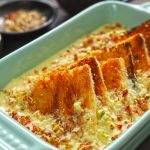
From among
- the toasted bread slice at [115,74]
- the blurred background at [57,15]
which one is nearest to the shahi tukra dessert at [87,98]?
the toasted bread slice at [115,74]

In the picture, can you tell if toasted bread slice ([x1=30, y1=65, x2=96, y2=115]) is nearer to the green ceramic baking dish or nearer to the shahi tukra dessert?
the shahi tukra dessert

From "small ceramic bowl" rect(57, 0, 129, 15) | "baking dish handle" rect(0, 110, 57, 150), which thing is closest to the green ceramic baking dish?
"baking dish handle" rect(0, 110, 57, 150)

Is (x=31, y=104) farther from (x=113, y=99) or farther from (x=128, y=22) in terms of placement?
(x=128, y=22)

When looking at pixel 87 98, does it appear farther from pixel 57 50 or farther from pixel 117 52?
pixel 57 50

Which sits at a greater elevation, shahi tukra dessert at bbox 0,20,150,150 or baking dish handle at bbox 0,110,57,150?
baking dish handle at bbox 0,110,57,150

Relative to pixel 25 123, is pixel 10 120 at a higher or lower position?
higher

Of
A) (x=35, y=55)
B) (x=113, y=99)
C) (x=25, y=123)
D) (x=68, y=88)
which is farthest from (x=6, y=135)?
(x=35, y=55)

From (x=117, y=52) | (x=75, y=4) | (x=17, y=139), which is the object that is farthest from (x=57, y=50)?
(x=17, y=139)
